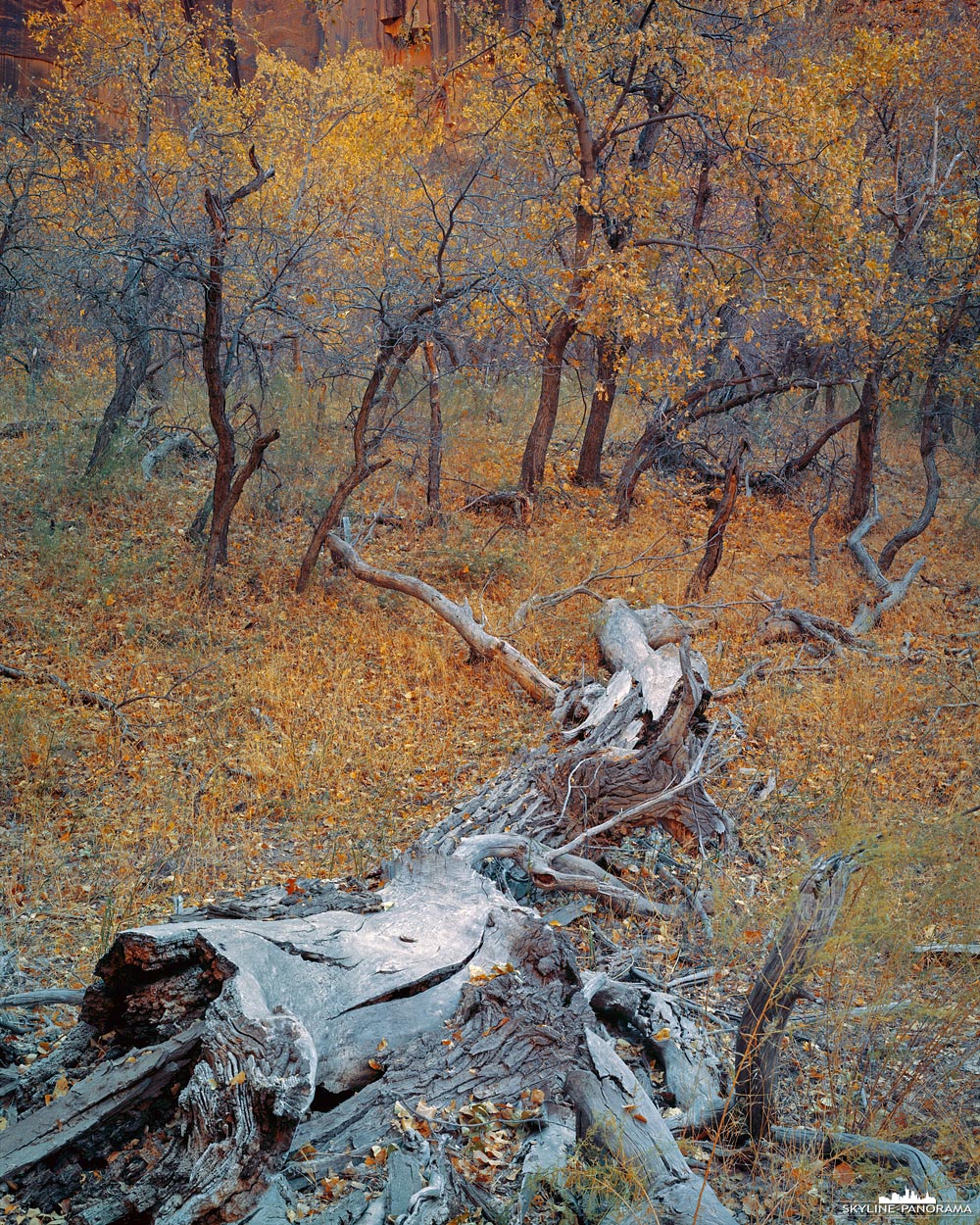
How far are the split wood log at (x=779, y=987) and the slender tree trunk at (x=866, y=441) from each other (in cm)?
1007

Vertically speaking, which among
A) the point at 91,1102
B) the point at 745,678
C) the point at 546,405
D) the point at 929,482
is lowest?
the point at 91,1102

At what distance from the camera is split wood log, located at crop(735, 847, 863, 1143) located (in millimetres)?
2965

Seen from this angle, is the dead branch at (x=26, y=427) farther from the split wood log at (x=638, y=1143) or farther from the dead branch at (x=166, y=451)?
the split wood log at (x=638, y=1143)

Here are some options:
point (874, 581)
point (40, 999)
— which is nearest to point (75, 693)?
point (40, 999)

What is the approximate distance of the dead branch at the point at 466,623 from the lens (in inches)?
305

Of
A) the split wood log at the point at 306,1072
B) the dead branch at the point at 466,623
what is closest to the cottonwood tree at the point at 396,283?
the dead branch at the point at 466,623

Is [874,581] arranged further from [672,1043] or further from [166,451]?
[166,451]

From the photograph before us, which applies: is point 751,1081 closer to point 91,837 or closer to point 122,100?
point 91,837

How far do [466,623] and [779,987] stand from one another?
18.3 feet

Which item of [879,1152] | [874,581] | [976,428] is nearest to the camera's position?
[879,1152]

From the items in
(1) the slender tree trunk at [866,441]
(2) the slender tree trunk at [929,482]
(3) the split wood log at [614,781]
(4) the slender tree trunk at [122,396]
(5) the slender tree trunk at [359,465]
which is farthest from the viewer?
(1) the slender tree trunk at [866,441]

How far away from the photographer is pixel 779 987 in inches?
120

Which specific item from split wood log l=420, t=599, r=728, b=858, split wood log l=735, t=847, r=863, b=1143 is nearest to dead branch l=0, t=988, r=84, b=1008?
split wood log l=420, t=599, r=728, b=858

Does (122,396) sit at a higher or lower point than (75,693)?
higher
